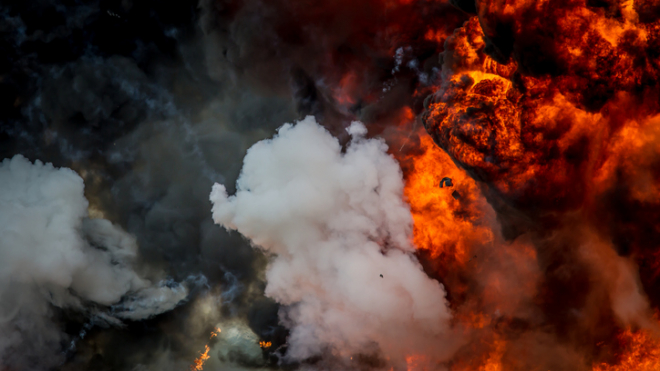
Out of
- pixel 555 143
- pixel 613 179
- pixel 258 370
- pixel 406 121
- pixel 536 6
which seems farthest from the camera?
pixel 258 370

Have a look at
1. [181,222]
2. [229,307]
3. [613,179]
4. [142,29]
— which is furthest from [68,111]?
[613,179]

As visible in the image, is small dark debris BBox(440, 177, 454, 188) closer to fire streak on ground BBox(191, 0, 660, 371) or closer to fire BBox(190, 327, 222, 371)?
fire streak on ground BBox(191, 0, 660, 371)

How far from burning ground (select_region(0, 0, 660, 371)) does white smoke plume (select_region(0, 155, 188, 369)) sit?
0.27 feet

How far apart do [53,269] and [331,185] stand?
11.1m

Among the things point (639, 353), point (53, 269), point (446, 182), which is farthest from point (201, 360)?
point (639, 353)

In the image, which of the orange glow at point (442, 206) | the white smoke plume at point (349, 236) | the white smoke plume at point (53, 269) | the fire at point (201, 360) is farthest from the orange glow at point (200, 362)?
the orange glow at point (442, 206)

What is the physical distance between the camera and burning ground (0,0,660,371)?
1101 centimetres

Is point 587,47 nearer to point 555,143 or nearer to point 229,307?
point 555,143

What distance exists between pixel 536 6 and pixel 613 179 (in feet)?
16.3

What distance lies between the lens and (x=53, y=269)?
16.8 m

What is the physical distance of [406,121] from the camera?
15906mm

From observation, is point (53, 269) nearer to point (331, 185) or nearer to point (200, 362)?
point (200, 362)

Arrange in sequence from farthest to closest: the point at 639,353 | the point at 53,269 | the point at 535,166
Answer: the point at 53,269
the point at 639,353
the point at 535,166

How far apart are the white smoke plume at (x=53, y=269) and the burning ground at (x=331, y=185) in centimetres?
Result: 8
